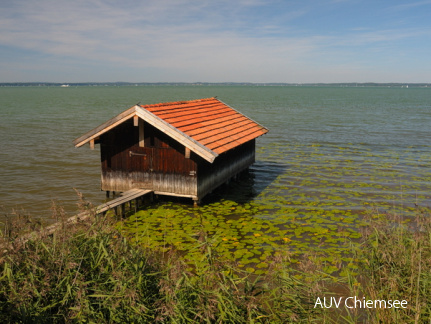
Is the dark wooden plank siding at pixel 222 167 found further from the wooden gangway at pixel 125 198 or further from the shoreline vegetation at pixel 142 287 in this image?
the shoreline vegetation at pixel 142 287

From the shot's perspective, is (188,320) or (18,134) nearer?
(188,320)

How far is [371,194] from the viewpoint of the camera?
16.0m

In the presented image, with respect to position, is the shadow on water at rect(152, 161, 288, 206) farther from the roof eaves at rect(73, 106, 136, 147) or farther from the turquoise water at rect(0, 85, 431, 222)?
the roof eaves at rect(73, 106, 136, 147)

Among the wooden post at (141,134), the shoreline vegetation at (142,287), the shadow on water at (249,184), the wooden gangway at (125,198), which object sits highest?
the wooden post at (141,134)

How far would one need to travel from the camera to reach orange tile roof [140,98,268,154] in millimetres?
13109

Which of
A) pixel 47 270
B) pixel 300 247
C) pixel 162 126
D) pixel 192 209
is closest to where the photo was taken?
pixel 47 270

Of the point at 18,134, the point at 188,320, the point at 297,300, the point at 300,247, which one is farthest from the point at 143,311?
the point at 18,134

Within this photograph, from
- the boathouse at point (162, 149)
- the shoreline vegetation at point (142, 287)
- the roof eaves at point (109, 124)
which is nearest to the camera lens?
the shoreline vegetation at point (142, 287)

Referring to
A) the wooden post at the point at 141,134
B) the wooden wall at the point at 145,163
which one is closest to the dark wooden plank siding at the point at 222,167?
the wooden wall at the point at 145,163

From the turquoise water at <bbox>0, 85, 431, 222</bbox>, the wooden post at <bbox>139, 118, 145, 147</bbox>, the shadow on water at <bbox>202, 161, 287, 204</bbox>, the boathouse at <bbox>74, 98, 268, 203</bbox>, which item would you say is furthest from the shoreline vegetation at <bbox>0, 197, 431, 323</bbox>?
the shadow on water at <bbox>202, 161, 287, 204</bbox>

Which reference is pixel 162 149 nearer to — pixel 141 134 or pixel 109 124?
pixel 141 134

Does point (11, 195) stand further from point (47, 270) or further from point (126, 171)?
point (47, 270)

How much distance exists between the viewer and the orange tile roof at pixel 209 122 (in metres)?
13.1

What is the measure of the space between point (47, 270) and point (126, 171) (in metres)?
8.61
